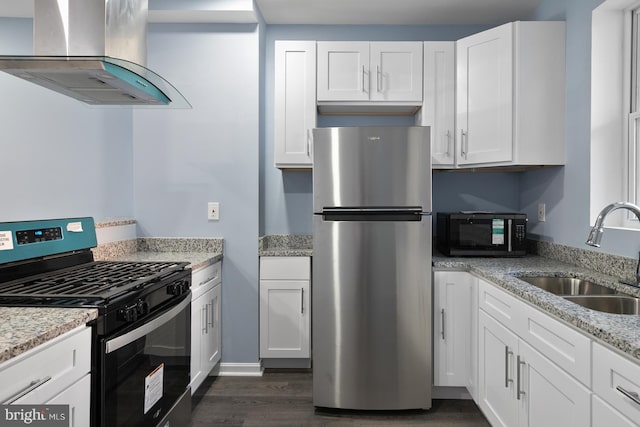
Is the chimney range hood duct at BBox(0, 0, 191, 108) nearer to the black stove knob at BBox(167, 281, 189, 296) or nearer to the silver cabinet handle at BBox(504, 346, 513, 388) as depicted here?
the black stove knob at BBox(167, 281, 189, 296)

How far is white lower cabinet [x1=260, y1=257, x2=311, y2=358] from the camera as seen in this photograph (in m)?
2.70

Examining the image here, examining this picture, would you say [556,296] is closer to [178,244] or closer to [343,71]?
[343,71]

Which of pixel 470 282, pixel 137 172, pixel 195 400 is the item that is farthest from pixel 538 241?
pixel 137 172

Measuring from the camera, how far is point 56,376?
1.07 m

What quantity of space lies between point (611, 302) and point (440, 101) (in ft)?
5.24

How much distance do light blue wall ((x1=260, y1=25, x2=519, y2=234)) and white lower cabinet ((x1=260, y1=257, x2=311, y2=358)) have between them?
0.42 m

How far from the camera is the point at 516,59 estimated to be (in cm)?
237

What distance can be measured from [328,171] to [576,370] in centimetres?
147

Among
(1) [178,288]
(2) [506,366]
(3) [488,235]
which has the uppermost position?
(3) [488,235]

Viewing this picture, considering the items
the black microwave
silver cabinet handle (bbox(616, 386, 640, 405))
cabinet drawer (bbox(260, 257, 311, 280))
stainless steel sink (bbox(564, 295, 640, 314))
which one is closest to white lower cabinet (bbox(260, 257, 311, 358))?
cabinet drawer (bbox(260, 257, 311, 280))

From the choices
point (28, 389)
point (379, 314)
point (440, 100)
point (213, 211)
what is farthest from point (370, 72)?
point (28, 389)

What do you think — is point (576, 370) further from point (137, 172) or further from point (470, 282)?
point (137, 172)

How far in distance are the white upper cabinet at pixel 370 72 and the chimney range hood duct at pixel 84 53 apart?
4.23 ft

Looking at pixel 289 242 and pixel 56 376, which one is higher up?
pixel 289 242
